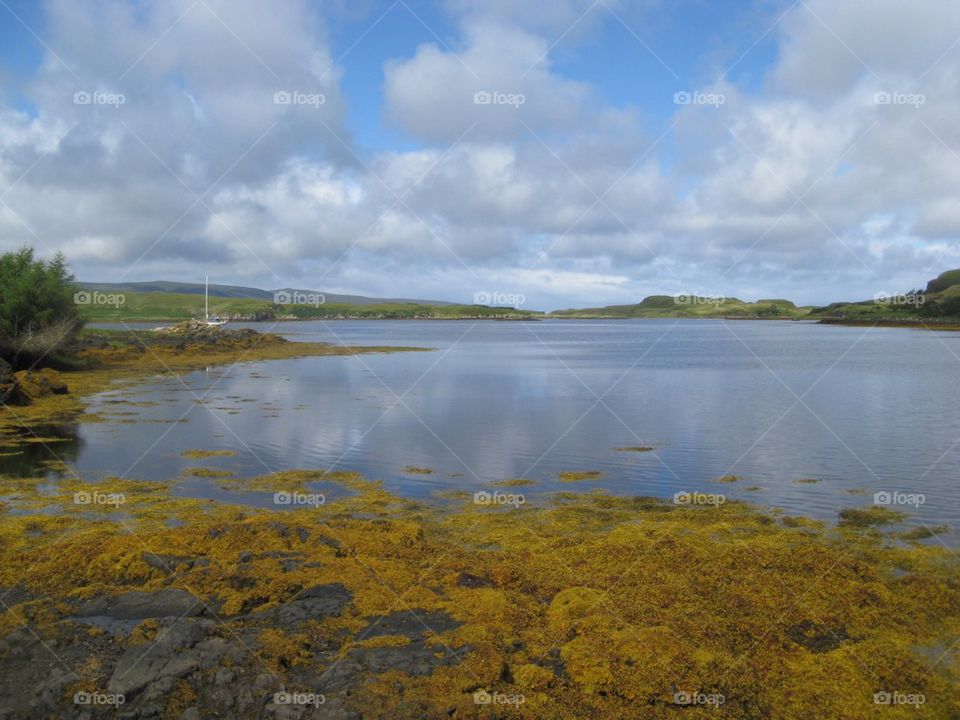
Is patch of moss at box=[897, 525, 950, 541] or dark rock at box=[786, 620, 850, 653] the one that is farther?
patch of moss at box=[897, 525, 950, 541]

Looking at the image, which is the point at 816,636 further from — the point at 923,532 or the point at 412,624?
the point at 923,532

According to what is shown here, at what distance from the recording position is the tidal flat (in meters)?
9.23

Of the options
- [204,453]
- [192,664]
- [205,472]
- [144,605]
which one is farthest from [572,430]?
[192,664]

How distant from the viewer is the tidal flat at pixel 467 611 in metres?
9.23

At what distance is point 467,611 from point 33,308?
49.9m

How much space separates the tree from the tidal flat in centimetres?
3445

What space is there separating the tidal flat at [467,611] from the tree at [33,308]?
34.5 m

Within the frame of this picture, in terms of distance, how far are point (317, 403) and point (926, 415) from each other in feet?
109

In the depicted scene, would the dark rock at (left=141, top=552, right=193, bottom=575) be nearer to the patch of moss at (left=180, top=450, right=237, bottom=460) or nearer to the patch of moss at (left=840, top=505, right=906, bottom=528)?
the patch of moss at (left=180, top=450, right=237, bottom=460)

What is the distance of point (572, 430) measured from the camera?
31125 mm

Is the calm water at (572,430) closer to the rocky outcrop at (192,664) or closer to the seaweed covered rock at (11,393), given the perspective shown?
the seaweed covered rock at (11,393)

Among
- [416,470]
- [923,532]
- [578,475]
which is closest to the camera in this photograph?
[923,532]

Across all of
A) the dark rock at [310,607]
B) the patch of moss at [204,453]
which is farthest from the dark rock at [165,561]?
the patch of moss at [204,453]

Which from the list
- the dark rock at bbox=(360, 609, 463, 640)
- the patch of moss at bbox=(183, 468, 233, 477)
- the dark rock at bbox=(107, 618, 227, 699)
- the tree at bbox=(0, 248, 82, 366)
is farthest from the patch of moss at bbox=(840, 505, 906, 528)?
the tree at bbox=(0, 248, 82, 366)
